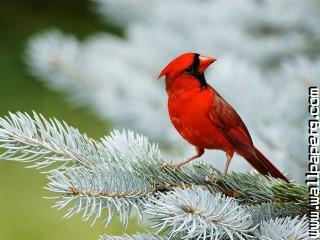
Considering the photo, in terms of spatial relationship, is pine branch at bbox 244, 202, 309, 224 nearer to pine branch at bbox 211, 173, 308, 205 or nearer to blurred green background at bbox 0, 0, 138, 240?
pine branch at bbox 211, 173, 308, 205

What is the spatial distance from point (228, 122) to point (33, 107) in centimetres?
349

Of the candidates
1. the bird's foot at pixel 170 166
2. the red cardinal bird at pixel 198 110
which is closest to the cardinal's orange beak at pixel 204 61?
the red cardinal bird at pixel 198 110

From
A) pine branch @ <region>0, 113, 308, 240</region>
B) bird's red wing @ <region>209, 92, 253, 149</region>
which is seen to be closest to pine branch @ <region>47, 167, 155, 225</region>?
pine branch @ <region>0, 113, 308, 240</region>

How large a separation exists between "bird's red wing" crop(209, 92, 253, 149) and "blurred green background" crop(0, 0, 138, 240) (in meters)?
1.79

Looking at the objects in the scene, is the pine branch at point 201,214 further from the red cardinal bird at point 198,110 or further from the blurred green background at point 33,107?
the blurred green background at point 33,107

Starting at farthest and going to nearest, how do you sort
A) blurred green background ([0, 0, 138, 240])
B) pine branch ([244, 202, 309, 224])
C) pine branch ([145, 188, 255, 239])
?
blurred green background ([0, 0, 138, 240])
pine branch ([244, 202, 309, 224])
pine branch ([145, 188, 255, 239])

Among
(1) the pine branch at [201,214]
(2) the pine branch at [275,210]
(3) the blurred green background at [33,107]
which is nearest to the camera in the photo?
(1) the pine branch at [201,214]

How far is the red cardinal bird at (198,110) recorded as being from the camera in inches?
32.2

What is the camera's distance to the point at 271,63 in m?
1.75

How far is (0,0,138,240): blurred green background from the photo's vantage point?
2938 millimetres

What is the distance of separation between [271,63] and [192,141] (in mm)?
956

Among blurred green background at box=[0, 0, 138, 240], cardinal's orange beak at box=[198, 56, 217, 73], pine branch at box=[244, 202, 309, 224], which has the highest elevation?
blurred green background at box=[0, 0, 138, 240]

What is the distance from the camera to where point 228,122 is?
34.3 inches

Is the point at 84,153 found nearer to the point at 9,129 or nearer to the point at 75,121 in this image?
the point at 9,129
